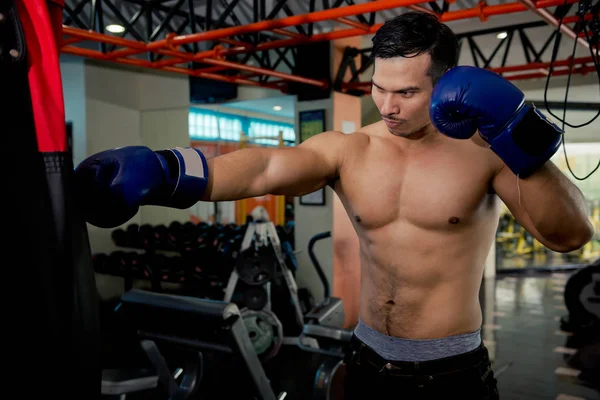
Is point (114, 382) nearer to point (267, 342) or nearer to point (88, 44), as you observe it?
point (267, 342)

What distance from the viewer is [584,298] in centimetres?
536

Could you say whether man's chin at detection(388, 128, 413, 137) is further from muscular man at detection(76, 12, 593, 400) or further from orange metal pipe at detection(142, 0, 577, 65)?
orange metal pipe at detection(142, 0, 577, 65)

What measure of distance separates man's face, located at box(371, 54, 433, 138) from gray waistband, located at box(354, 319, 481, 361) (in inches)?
23.9

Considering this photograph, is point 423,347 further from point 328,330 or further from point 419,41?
point 328,330

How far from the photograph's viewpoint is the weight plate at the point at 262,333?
14.1 ft

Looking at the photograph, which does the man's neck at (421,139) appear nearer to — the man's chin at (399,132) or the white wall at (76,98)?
the man's chin at (399,132)

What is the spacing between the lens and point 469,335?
1.47 meters

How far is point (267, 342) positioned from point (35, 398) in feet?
12.0

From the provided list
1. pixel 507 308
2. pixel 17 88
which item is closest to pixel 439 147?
pixel 17 88

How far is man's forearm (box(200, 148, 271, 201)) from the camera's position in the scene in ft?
3.81

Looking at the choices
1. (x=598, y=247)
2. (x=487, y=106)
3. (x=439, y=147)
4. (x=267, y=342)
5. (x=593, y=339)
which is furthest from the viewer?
(x=598, y=247)

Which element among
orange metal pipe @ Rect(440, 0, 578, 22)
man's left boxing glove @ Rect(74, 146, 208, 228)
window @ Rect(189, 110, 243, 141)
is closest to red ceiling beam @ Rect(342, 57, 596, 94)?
orange metal pipe @ Rect(440, 0, 578, 22)

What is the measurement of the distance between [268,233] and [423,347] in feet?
11.5

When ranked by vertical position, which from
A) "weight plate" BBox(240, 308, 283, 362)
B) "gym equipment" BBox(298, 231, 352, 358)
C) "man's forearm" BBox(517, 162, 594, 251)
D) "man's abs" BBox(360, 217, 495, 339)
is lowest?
"weight plate" BBox(240, 308, 283, 362)
